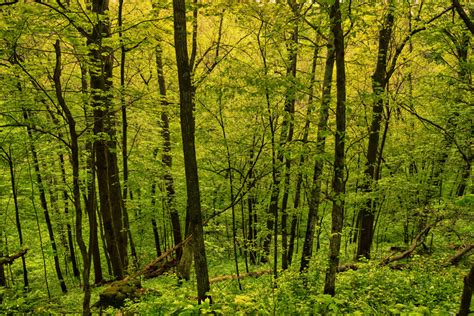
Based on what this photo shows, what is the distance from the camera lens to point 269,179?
45.0 ft

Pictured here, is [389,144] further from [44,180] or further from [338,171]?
[44,180]

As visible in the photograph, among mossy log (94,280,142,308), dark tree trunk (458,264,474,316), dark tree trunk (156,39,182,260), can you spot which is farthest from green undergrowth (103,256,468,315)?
dark tree trunk (156,39,182,260)

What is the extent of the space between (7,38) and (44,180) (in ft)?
33.7

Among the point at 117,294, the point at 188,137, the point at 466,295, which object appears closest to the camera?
the point at 466,295

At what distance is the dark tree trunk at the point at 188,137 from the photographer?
3738mm

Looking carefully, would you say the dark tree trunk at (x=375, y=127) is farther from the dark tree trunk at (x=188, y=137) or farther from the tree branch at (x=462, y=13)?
the dark tree trunk at (x=188, y=137)

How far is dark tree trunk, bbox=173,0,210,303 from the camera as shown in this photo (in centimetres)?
374

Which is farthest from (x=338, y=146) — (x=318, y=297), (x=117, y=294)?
(x=117, y=294)

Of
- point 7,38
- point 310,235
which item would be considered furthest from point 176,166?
point 7,38

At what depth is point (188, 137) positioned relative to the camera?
12.8 ft

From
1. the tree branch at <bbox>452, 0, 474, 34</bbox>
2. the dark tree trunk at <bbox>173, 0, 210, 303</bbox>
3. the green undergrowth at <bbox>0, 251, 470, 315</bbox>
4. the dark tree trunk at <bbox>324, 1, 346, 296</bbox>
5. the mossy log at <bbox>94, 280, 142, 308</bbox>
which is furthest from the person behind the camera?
the mossy log at <bbox>94, 280, 142, 308</bbox>

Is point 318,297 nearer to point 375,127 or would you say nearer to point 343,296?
point 343,296

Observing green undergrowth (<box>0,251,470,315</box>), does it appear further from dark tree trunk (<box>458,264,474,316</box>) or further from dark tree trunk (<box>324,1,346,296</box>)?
dark tree trunk (<box>458,264,474,316</box>)

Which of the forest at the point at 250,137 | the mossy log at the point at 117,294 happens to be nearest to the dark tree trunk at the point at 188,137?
the forest at the point at 250,137
